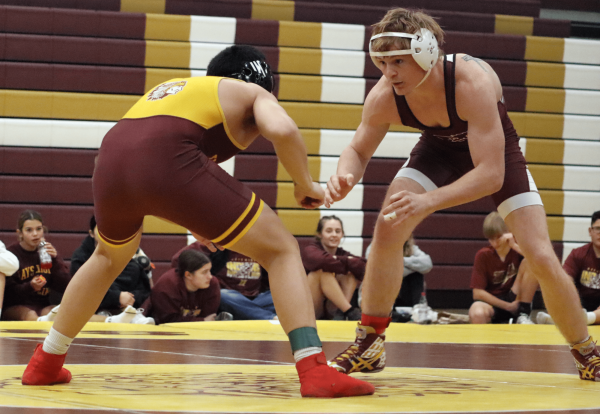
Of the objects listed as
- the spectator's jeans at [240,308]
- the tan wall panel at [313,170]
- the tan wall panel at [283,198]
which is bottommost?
the spectator's jeans at [240,308]

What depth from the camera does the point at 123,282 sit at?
19.1ft

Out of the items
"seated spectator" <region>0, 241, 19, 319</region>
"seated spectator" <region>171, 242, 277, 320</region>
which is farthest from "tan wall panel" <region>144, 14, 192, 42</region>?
"seated spectator" <region>0, 241, 19, 319</region>

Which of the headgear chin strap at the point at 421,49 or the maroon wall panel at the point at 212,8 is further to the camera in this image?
the maroon wall panel at the point at 212,8

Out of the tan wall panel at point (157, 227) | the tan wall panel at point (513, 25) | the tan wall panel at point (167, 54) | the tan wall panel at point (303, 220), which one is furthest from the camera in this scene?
the tan wall panel at point (513, 25)

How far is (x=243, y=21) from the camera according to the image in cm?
756

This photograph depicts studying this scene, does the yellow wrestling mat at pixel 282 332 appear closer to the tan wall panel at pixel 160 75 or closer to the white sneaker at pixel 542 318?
the white sneaker at pixel 542 318

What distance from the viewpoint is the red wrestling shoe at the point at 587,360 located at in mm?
2822

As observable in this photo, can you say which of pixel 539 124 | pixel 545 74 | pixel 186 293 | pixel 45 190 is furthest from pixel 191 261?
pixel 545 74

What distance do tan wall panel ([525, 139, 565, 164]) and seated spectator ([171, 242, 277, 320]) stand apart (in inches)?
125

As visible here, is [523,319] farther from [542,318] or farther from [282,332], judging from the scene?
[282,332]

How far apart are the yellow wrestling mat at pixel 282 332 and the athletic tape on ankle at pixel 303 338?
2.22 metres

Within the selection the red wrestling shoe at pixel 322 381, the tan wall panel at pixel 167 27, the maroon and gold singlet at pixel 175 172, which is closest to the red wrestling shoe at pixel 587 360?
the red wrestling shoe at pixel 322 381

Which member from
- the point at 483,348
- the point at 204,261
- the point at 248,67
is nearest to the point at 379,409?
the point at 248,67

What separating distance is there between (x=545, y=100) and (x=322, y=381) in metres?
6.60
